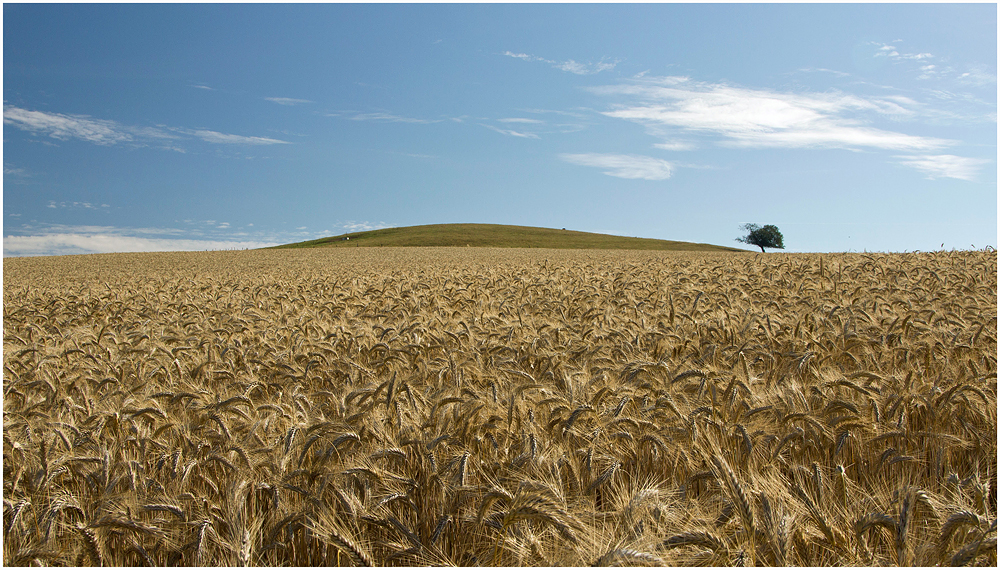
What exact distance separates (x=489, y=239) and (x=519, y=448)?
221 ft

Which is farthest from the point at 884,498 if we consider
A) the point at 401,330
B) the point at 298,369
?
the point at 401,330

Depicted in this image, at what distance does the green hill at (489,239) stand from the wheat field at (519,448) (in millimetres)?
59160

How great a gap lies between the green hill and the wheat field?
59160 mm

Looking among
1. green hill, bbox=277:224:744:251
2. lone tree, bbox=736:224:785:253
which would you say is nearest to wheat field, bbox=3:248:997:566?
green hill, bbox=277:224:744:251

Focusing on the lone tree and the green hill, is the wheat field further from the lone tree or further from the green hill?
the lone tree

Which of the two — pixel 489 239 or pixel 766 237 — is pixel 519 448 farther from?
pixel 766 237

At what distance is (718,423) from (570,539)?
1.26 meters

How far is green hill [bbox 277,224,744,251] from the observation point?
6641 cm

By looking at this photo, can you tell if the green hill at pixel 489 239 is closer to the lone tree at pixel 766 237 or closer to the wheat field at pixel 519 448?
the lone tree at pixel 766 237

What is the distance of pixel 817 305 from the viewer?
20.4 feet

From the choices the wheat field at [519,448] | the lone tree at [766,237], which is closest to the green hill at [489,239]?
the lone tree at [766,237]

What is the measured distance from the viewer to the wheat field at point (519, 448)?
1828 mm

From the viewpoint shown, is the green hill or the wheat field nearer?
the wheat field

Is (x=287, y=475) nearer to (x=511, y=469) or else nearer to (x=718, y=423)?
(x=511, y=469)
